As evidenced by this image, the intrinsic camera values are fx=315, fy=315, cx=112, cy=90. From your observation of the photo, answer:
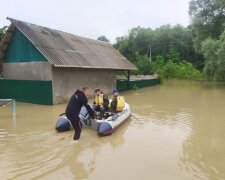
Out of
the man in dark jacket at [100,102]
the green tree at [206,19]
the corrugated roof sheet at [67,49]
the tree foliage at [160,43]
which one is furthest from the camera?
the tree foliage at [160,43]

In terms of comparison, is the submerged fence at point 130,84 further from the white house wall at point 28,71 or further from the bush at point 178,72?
the bush at point 178,72

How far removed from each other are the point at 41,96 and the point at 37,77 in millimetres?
1395

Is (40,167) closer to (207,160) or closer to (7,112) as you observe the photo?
(207,160)

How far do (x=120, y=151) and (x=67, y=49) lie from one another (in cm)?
1290

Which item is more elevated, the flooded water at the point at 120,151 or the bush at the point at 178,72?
the bush at the point at 178,72

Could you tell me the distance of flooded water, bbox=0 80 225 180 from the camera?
262 inches

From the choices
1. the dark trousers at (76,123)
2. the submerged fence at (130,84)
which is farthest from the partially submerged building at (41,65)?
the dark trousers at (76,123)

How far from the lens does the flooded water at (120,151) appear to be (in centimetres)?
665

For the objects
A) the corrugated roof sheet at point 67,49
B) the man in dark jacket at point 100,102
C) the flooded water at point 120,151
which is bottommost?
the flooded water at point 120,151

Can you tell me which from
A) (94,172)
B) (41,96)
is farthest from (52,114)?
(94,172)

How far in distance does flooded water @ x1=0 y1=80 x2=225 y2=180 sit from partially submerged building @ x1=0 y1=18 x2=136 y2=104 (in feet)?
14.5

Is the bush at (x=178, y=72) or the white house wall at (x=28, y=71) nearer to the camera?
the white house wall at (x=28, y=71)

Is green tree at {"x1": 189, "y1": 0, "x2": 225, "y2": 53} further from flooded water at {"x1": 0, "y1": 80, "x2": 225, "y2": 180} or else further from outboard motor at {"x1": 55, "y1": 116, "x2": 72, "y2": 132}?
outboard motor at {"x1": 55, "y1": 116, "x2": 72, "y2": 132}

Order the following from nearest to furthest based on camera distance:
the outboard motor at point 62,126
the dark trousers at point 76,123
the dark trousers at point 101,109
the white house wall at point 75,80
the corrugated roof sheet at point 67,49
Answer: the dark trousers at point 76,123, the outboard motor at point 62,126, the dark trousers at point 101,109, the corrugated roof sheet at point 67,49, the white house wall at point 75,80
